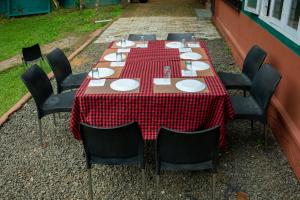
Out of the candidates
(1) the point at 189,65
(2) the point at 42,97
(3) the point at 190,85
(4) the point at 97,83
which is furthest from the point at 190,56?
(2) the point at 42,97

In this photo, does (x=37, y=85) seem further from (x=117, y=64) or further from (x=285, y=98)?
(x=285, y=98)

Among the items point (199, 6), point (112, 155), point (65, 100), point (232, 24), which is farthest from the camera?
point (199, 6)

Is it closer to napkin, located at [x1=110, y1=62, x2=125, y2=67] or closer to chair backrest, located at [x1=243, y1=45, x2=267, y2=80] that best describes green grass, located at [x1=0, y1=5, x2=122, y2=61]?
napkin, located at [x1=110, y1=62, x2=125, y2=67]

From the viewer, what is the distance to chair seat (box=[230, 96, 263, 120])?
341 cm

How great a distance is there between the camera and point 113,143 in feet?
8.63

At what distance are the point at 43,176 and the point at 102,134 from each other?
119 cm

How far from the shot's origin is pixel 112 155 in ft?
8.97

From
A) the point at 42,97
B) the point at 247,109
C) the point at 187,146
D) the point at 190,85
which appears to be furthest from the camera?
the point at 42,97

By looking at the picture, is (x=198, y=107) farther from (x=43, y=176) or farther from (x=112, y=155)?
(x=43, y=176)

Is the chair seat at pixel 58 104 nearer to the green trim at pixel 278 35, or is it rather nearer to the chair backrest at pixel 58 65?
the chair backrest at pixel 58 65

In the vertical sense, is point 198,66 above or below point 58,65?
above

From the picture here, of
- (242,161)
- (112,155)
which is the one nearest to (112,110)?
(112,155)

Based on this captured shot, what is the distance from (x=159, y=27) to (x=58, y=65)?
5.95m

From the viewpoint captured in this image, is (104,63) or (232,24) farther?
(232,24)
